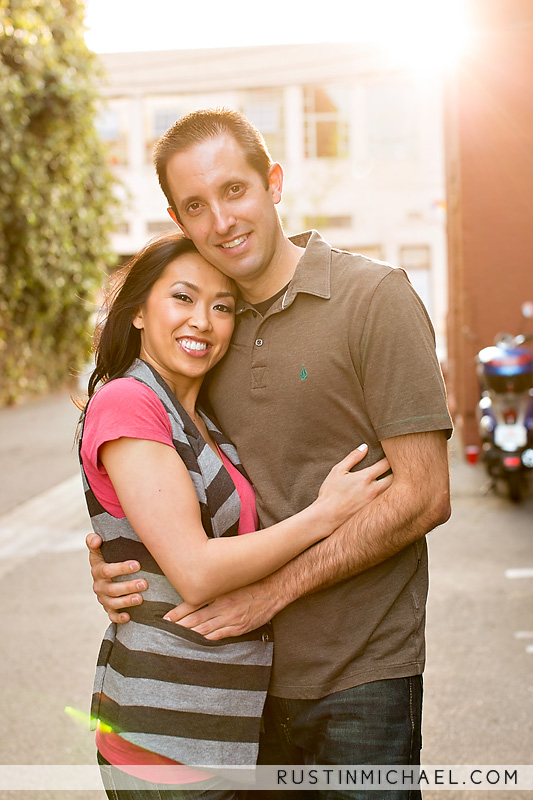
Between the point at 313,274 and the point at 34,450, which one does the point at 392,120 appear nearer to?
the point at 34,450

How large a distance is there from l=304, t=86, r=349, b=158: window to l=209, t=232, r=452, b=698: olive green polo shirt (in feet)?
104

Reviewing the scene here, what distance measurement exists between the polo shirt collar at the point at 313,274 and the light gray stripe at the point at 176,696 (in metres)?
0.96

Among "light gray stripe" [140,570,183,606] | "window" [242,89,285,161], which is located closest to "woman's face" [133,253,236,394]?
"light gray stripe" [140,570,183,606]

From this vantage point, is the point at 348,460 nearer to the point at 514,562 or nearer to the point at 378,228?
the point at 514,562

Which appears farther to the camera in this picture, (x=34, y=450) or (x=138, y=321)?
(x=34, y=450)

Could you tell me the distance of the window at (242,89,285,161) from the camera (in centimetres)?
3241

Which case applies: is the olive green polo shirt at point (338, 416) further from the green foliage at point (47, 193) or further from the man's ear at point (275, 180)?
the green foliage at point (47, 193)

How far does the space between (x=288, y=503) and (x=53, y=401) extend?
57.5 feet

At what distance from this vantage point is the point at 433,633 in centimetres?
507

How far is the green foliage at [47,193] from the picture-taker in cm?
1284

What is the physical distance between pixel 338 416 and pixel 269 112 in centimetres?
3248

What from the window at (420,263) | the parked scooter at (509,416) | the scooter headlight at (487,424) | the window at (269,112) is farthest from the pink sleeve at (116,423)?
the window at (269,112)

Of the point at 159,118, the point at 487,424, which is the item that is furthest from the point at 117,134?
the point at 487,424

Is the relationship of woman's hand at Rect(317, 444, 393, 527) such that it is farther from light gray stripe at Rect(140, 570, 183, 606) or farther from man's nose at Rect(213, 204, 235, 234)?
man's nose at Rect(213, 204, 235, 234)
